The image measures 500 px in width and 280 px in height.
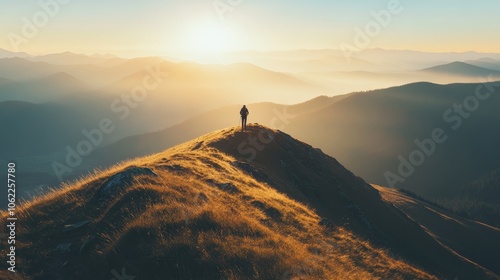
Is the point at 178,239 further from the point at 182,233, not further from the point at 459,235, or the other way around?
the point at 459,235

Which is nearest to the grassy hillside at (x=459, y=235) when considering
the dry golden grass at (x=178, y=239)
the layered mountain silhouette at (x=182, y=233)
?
the layered mountain silhouette at (x=182, y=233)

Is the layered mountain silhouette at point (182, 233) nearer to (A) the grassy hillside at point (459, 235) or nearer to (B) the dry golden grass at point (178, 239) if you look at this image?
(B) the dry golden grass at point (178, 239)

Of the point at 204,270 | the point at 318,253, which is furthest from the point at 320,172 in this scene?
the point at 204,270

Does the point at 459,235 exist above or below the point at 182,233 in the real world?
below

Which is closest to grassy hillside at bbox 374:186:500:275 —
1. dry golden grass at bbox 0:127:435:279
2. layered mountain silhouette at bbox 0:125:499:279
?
layered mountain silhouette at bbox 0:125:499:279

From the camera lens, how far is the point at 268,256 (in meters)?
13.1

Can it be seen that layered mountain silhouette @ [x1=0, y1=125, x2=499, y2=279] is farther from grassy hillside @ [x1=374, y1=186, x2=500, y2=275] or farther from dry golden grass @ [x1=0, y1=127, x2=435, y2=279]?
grassy hillside @ [x1=374, y1=186, x2=500, y2=275]

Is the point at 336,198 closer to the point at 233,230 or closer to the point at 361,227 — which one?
the point at 361,227

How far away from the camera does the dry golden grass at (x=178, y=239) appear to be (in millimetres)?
12305

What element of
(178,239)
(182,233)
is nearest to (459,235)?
(182,233)

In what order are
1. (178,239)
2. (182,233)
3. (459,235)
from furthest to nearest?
(459,235) < (182,233) < (178,239)

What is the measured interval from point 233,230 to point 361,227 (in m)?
31.9

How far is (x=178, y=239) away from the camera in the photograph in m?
13.1

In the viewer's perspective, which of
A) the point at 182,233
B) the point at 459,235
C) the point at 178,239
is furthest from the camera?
the point at 459,235
